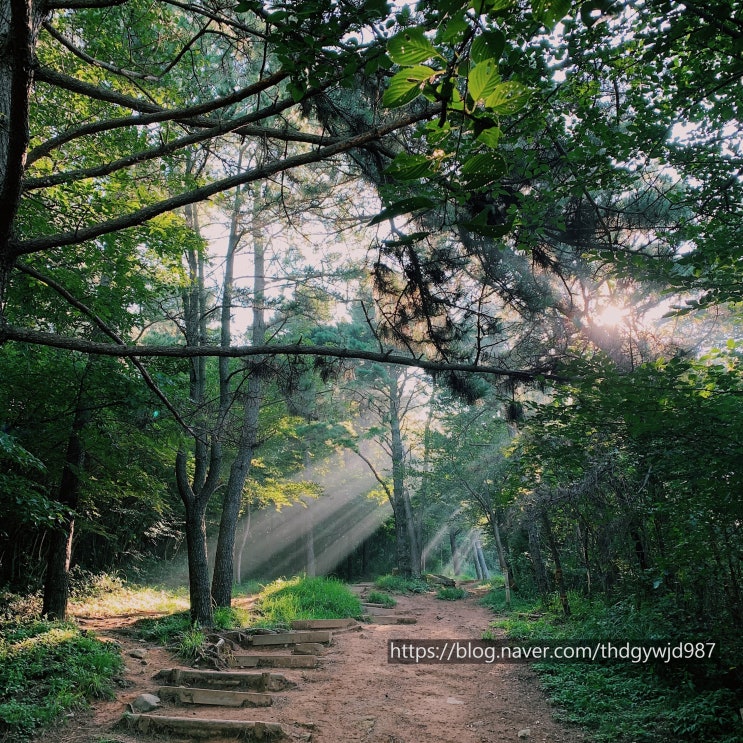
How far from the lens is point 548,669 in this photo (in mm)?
6047

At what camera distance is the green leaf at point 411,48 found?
2.06 feet

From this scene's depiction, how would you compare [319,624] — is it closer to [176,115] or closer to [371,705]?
[371,705]

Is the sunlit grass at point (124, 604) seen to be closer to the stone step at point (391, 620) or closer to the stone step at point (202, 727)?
the stone step at point (391, 620)

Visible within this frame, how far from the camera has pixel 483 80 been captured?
25.3 inches

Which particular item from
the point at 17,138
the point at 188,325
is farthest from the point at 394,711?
the point at 188,325

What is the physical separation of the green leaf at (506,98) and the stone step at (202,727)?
519cm

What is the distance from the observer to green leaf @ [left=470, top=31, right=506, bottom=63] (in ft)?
2.04

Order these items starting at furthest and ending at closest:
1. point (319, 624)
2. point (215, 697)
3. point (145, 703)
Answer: point (319, 624) < point (215, 697) < point (145, 703)

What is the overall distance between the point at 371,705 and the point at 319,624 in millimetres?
3971

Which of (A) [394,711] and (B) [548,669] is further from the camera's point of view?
(B) [548,669]

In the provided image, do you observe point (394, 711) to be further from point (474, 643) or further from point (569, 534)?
point (569, 534)

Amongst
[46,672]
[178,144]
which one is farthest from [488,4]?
[46,672]

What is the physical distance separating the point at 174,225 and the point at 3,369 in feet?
9.20

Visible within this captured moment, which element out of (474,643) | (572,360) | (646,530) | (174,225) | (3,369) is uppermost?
(174,225)
